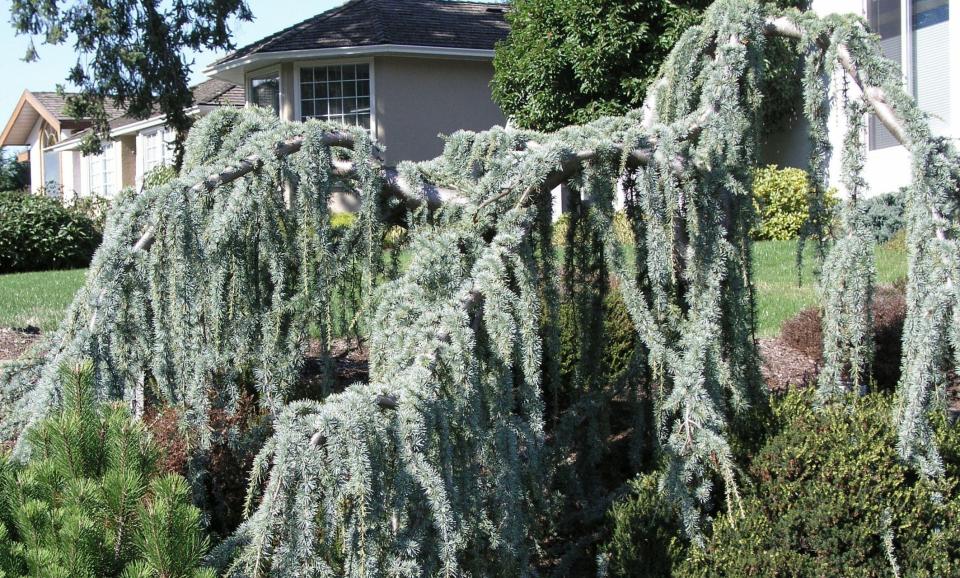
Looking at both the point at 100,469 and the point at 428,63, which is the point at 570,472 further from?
the point at 428,63

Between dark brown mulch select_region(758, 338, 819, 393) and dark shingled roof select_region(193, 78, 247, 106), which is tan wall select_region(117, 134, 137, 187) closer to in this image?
dark shingled roof select_region(193, 78, 247, 106)

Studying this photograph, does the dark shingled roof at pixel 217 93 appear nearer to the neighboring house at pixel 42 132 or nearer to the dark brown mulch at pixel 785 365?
the neighboring house at pixel 42 132

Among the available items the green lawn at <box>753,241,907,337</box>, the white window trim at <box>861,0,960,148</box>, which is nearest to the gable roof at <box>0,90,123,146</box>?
the green lawn at <box>753,241,907,337</box>

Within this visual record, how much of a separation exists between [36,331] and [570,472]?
5805 mm

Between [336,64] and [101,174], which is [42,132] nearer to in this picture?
[101,174]

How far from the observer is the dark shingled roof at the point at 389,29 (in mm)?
17734

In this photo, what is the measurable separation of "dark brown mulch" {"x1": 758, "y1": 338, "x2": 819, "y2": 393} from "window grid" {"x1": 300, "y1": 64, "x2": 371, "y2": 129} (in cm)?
1276

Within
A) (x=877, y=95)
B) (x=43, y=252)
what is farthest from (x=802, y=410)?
(x=43, y=252)

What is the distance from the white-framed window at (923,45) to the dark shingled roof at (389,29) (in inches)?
344

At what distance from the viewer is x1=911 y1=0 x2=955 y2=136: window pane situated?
11023 mm

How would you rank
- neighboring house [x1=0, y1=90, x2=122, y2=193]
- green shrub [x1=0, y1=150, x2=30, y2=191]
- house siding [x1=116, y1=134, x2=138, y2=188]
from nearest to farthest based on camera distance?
house siding [x1=116, y1=134, x2=138, y2=188]
neighboring house [x1=0, y1=90, x2=122, y2=193]
green shrub [x1=0, y1=150, x2=30, y2=191]

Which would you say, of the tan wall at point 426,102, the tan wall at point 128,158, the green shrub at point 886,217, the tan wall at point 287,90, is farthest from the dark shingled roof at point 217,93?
the green shrub at point 886,217

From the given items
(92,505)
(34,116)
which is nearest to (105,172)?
(34,116)

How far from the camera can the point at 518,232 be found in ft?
10.9
